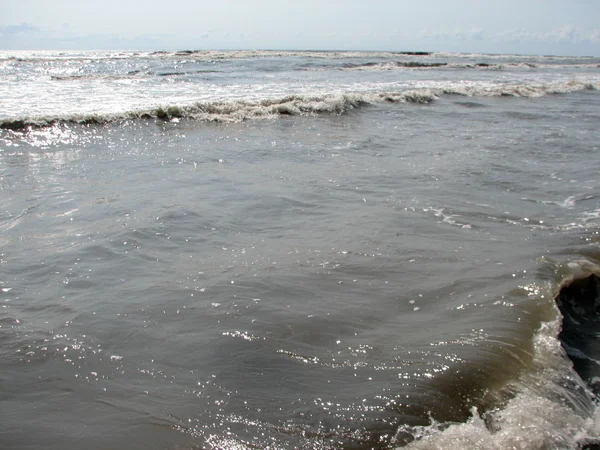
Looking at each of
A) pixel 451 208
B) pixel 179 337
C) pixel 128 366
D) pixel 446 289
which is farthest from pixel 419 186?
pixel 128 366

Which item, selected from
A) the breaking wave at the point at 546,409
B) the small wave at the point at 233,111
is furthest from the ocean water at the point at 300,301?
the small wave at the point at 233,111

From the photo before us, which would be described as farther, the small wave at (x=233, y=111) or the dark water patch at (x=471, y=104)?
the dark water patch at (x=471, y=104)

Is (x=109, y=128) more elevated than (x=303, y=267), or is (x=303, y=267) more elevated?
(x=109, y=128)

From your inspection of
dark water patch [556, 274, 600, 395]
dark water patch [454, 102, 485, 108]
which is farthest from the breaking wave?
dark water patch [454, 102, 485, 108]

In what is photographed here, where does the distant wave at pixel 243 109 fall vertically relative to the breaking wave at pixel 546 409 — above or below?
above

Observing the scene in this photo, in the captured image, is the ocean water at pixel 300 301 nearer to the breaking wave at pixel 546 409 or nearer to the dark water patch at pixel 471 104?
the breaking wave at pixel 546 409

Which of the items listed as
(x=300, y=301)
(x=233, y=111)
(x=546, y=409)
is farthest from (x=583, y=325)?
(x=233, y=111)

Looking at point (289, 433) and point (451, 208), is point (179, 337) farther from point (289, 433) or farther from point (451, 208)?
point (451, 208)

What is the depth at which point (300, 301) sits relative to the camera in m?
3.55

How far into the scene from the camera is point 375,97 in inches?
658

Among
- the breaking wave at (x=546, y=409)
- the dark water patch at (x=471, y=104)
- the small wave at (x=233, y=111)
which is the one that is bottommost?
the breaking wave at (x=546, y=409)

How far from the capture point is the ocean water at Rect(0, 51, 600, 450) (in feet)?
7.89

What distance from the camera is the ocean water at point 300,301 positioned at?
2.41 m

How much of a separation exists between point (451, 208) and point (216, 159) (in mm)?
4537
